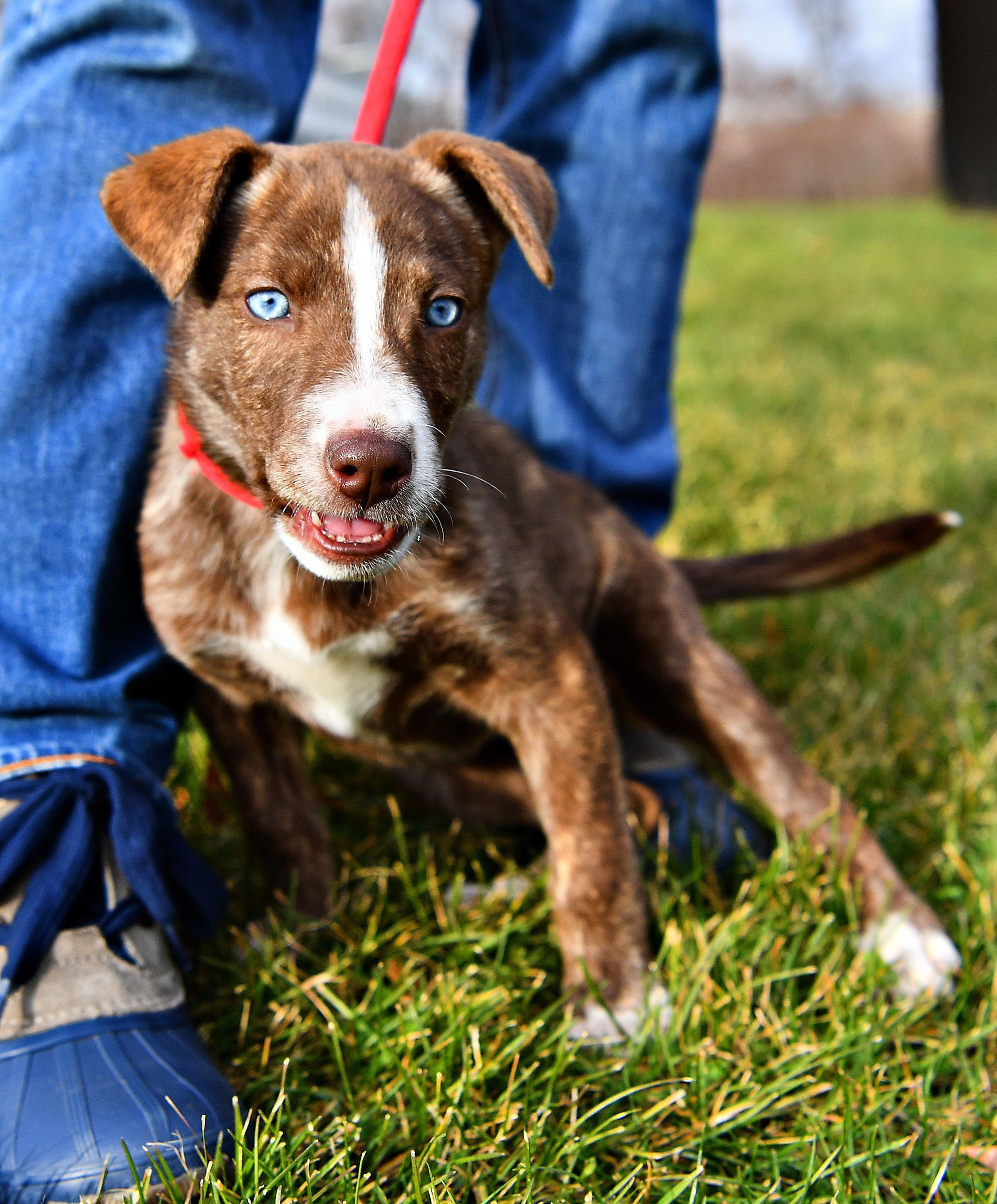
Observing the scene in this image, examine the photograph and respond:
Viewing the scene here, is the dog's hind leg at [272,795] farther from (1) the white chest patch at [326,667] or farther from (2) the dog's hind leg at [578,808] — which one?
(2) the dog's hind leg at [578,808]

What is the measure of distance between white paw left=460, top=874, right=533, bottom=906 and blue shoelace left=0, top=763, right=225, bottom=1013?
562 millimetres

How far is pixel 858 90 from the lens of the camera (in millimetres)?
34344

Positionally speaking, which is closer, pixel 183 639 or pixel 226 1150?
pixel 226 1150

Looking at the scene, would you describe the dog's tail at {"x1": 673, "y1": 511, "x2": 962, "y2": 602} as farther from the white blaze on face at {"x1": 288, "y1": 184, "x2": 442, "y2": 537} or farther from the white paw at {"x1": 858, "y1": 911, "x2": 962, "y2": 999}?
the white blaze on face at {"x1": 288, "y1": 184, "x2": 442, "y2": 537}

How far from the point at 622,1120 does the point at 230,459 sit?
1.32m

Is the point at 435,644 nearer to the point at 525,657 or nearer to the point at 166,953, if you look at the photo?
the point at 525,657

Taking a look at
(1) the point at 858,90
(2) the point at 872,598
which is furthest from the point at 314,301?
(1) the point at 858,90

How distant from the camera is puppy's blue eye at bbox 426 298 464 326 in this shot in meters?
2.03

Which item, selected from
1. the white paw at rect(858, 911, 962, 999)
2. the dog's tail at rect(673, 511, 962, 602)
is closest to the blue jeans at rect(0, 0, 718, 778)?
the dog's tail at rect(673, 511, 962, 602)

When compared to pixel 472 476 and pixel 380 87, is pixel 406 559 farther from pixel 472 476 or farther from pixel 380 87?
pixel 380 87

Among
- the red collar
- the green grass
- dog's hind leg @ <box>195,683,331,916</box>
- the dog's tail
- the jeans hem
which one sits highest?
the red collar

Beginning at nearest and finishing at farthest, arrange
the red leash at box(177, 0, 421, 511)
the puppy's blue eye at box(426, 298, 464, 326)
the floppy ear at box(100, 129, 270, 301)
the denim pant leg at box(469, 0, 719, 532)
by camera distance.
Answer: the floppy ear at box(100, 129, 270, 301) → the puppy's blue eye at box(426, 298, 464, 326) → the red leash at box(177, 0, 421, 511) → the denim pant leg at box(469, 0, 719, 532)

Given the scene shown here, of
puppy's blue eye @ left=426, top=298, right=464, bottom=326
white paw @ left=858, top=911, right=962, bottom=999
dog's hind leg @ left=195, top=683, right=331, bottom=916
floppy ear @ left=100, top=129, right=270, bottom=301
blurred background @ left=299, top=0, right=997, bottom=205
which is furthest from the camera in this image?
blurred background @ left=299, top=0, right=997, bottom=205

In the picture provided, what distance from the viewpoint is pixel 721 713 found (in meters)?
2.74
